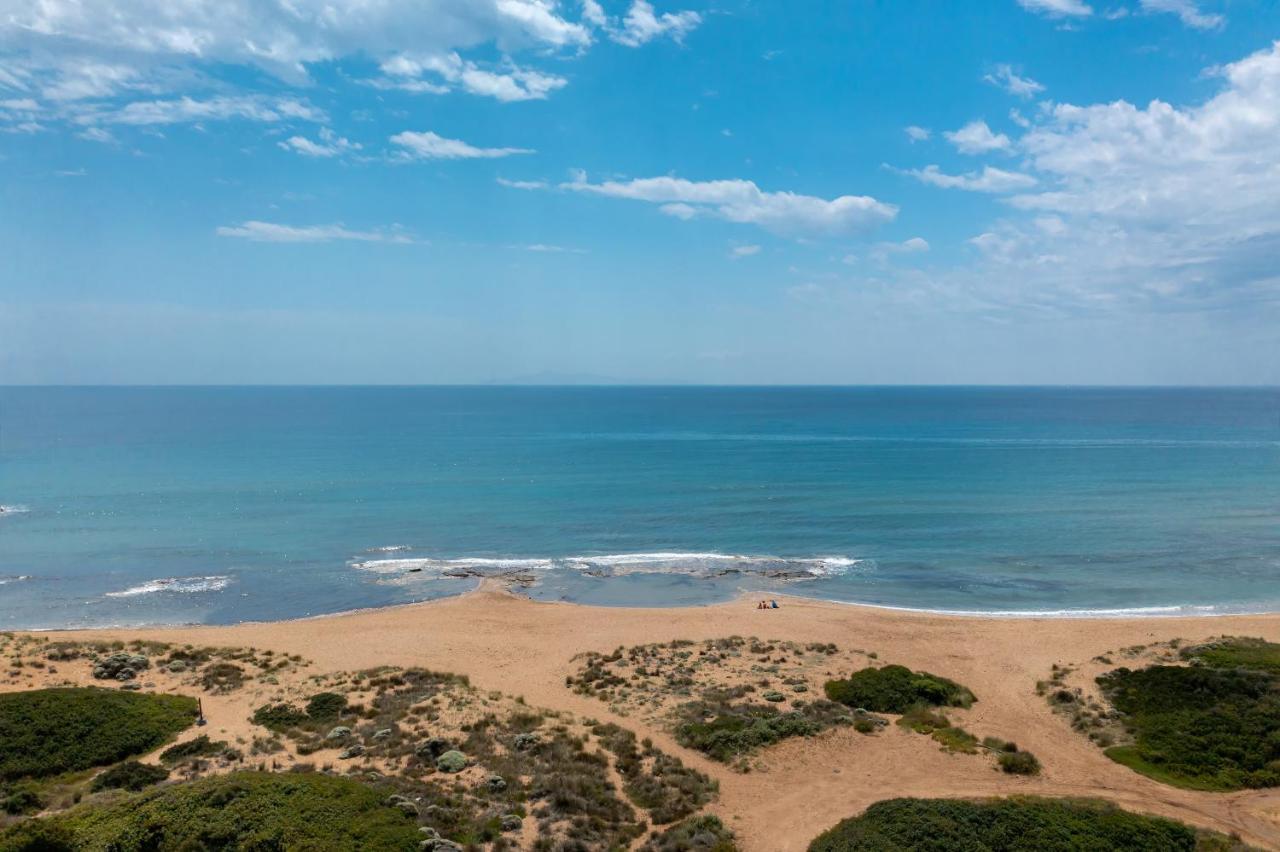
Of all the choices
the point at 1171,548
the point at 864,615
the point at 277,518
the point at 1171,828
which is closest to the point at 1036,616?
the point at 864,615

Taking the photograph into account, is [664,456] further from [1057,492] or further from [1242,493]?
[1242,493]

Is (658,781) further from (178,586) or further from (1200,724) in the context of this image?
(178,586)

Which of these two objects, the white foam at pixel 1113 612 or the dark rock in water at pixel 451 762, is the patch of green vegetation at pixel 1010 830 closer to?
the dark rock in water at pixel 451 762

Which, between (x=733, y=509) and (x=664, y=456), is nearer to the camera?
(x=733, y=509)

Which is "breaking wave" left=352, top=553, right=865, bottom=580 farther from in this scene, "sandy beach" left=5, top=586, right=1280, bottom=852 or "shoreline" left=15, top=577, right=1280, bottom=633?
"sandy beach" left=5, top=586, right=1280, bottom=852

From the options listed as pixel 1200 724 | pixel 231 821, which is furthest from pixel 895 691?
pixel 231 821

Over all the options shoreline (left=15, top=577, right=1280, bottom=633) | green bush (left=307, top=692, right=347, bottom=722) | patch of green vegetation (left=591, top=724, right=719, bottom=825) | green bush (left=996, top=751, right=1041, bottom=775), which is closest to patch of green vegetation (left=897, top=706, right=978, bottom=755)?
green bush (left=996, top=751, right=1041, bottom=775)
